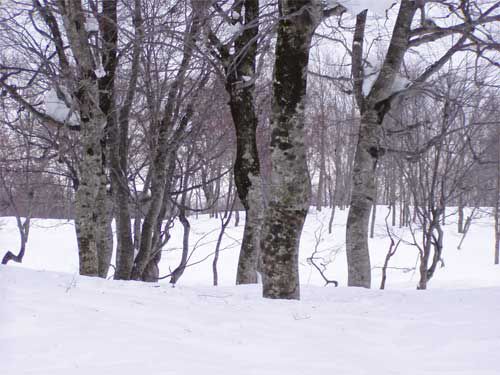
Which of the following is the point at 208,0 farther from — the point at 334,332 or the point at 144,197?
the point at 144,197

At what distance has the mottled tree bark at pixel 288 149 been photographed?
515 cm

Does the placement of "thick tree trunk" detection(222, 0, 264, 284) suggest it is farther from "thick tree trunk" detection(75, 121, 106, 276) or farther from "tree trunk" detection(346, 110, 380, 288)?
"thick tree trunk" detection(75, 121, 106, 276)

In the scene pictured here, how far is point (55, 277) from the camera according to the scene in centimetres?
474

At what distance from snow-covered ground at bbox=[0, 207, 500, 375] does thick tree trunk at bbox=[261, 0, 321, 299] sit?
60 centimetres

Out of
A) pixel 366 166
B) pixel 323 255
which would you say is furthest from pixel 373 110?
pixel 323 255

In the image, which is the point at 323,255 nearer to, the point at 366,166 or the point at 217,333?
the point at 366,166

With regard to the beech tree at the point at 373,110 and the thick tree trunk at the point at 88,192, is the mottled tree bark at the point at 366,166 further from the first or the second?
the thick tree trunk at the point at 88,192

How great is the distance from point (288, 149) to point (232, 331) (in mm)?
2293

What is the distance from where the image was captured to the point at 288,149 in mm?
5160

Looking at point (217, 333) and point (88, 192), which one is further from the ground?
point (88, 192)

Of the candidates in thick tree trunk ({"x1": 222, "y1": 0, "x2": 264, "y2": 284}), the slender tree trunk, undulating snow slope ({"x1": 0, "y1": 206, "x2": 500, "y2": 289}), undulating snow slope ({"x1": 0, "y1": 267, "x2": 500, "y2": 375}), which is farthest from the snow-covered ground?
undulating snow slope ({"x1": 0, "y1": 206, "x2": 500, "y2": 289})

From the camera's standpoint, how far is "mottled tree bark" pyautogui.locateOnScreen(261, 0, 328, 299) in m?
5.15

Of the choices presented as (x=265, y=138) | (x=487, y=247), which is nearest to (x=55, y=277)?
(x=265, y=138)

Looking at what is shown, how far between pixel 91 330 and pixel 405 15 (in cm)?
725
